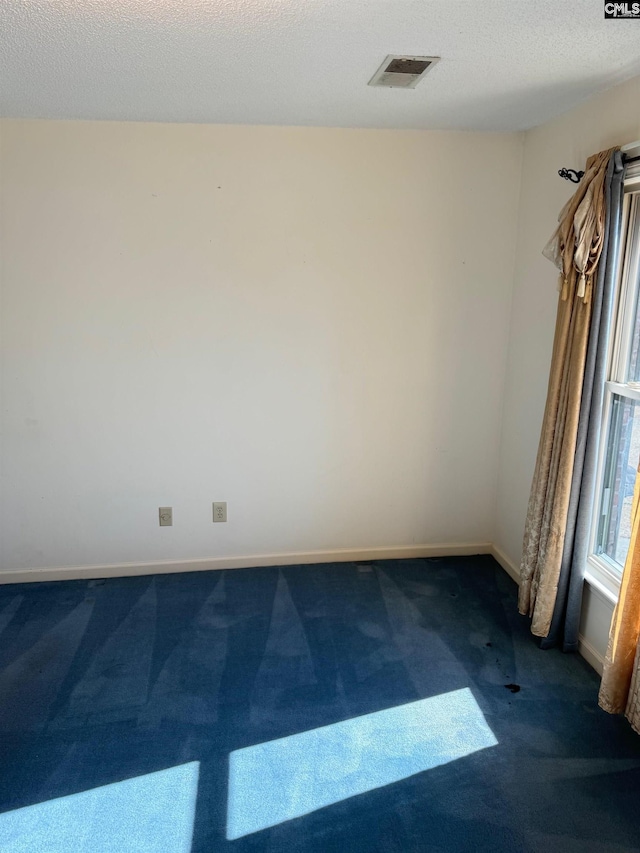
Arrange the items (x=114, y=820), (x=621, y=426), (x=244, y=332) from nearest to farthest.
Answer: (x=114, y=820) → (x=621, y=426) → (x=244, y=332)

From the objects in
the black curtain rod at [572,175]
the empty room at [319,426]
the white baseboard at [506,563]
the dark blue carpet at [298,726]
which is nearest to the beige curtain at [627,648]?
the empty room at [319,426]

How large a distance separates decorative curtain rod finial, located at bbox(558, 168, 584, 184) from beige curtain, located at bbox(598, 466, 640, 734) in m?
1.35

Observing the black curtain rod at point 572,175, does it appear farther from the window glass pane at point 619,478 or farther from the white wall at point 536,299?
the window glass pane at point 619,478

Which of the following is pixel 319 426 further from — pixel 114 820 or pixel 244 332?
pixel 114 820

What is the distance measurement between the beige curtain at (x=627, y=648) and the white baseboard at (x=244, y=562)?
1.55 meters

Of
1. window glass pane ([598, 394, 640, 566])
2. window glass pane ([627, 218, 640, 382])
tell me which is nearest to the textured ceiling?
window glass pane ([627, 218, 640, 382])

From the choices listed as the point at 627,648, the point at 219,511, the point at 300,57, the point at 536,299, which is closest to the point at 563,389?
the point at 536,299

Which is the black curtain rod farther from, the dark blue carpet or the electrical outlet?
the electrical outlet

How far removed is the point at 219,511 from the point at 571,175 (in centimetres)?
245

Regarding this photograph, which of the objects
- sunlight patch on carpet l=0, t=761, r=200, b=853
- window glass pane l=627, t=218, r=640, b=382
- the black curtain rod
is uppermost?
the black curtain rod

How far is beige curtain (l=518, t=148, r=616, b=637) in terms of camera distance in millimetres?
2605

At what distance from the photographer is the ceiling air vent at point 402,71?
2318 mm

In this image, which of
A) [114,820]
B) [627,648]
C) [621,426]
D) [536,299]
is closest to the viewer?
[114,820]

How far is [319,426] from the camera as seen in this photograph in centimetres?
375
